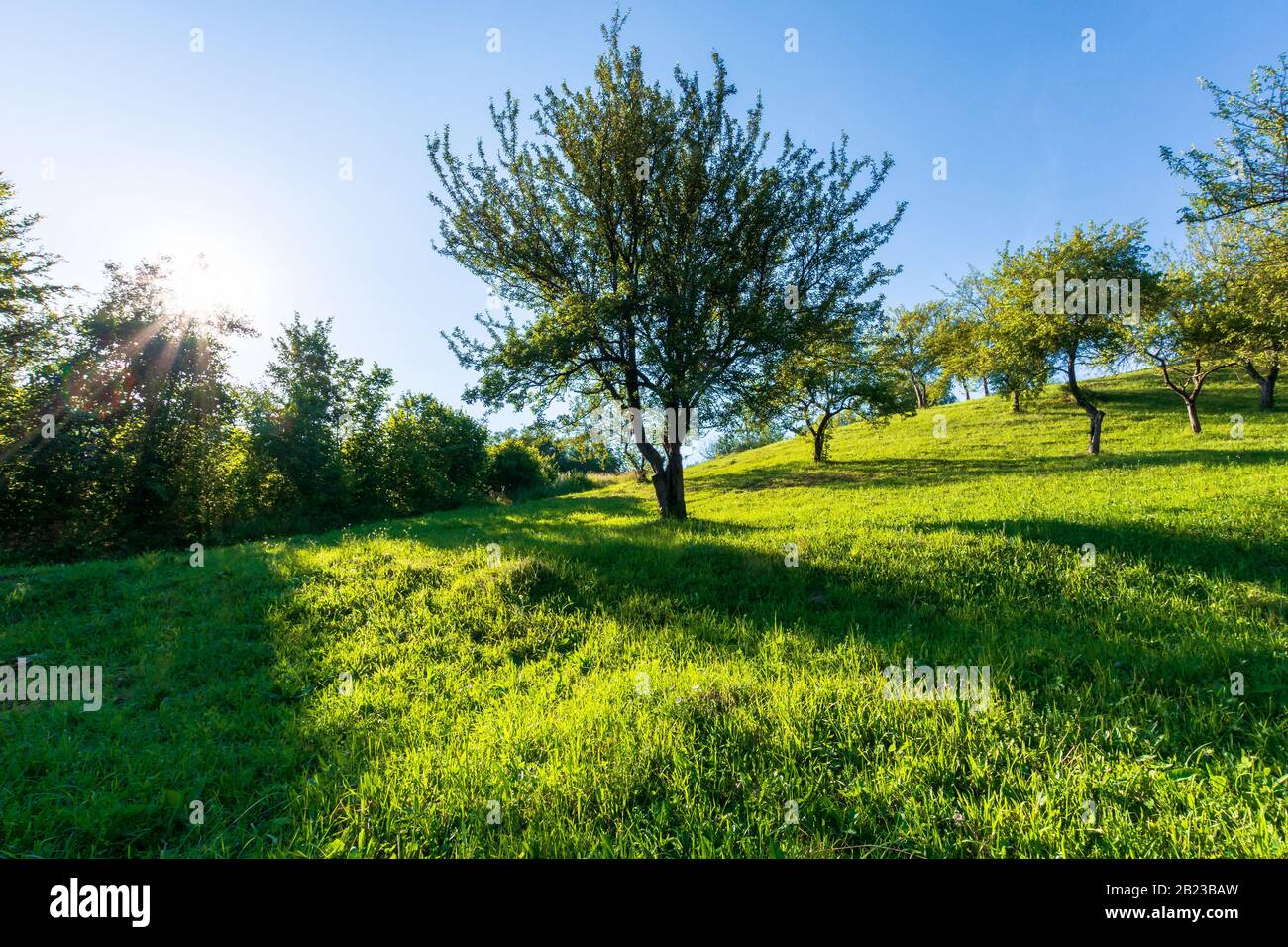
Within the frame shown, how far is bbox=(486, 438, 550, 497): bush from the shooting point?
4003 centimetres

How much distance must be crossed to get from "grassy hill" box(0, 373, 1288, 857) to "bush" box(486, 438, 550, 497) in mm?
Answer: 29670

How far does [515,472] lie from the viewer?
41688 millimetres

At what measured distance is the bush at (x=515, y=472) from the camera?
40031mm

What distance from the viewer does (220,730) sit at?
4359 mm

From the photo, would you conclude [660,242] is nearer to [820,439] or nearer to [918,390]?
[820,439]

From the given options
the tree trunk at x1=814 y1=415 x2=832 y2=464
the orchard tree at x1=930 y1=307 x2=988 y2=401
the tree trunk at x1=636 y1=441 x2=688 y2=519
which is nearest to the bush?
the tree trunk at x1=814 y1=415 x2=832 y2=464

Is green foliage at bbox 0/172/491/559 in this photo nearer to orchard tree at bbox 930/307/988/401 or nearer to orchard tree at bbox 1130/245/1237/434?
orchard tree at bbox 930/307/988/401

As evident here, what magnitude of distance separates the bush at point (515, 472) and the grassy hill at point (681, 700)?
29.7 m

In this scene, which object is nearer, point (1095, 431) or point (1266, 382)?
point (1095, 431)

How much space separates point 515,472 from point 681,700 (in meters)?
39.7

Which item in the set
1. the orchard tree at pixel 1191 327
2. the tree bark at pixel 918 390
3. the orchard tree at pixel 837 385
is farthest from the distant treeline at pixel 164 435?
the tree bark at pixel 918 390
